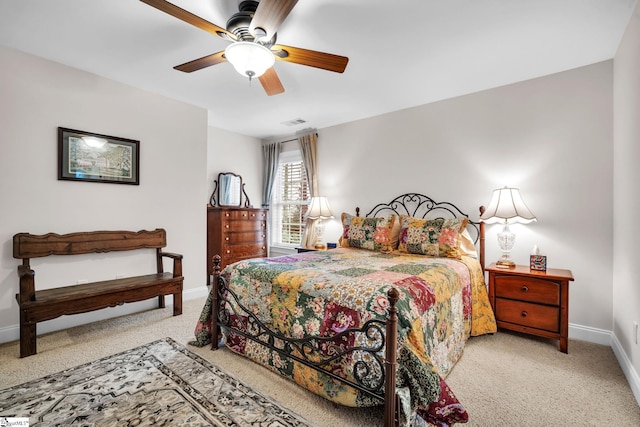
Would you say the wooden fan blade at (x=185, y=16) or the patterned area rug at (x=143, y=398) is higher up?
the wooden fan blade at (x=185, y=16)

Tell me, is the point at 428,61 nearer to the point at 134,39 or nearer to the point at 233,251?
the point at 134,39

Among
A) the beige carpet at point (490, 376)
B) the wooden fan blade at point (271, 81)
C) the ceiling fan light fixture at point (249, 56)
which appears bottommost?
the beige carpet at point (490, 376)

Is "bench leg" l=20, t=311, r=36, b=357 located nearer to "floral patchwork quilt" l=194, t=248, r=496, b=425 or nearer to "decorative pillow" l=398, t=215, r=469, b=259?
"floral patchwork quilt" l=194, t=248, r=496, b=425

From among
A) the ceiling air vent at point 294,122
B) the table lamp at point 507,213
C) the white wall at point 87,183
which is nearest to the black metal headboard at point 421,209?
the table lamp at point 507,213

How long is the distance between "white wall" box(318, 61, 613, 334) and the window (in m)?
1.82

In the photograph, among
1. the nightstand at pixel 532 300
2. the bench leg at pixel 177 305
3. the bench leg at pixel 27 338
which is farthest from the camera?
the bench leg at pixel 177 305

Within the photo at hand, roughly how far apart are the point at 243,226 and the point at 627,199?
14.2 ft

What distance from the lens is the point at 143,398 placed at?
1.86 metres

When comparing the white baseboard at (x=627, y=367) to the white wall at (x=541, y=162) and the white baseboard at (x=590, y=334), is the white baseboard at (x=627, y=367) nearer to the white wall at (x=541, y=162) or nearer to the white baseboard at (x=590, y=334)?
the white baseboard at (x=590, y=334)

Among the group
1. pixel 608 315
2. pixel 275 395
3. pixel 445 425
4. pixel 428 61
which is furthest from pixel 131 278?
pixel 608 315

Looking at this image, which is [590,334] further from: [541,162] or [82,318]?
[82,318]

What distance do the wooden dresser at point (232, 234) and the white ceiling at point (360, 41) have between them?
174cm

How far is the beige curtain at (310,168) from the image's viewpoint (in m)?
4.77

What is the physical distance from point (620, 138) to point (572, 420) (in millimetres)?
2176
